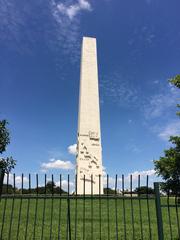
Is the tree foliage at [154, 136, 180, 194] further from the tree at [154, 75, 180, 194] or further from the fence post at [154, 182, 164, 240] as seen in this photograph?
the fence post at [154, 182, 164, 240]

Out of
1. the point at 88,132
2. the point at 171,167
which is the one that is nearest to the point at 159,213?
the point at 171,167

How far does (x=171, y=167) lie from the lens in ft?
25.8

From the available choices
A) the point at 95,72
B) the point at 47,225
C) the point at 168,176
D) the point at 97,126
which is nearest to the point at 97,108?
the point at 97,126

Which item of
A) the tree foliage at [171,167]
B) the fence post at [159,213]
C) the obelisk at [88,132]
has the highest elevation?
the obelisk at [88,132]

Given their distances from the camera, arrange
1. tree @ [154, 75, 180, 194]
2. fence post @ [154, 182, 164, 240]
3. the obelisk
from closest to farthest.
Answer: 1. fence post @ [154, 182, 164, 240]
2. tree @ [154, 75, 180, 194]
3. the obelisk

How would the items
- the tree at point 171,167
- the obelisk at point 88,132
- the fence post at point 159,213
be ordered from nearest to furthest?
1. the fence post at point 159,213
2. the tree at point 171,167
3. the obelisk at point 88,132

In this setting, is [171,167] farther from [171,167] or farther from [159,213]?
[159,213]

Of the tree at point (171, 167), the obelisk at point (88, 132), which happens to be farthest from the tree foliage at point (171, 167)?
the obelisk at point (88, 132)

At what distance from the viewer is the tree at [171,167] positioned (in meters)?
7.63

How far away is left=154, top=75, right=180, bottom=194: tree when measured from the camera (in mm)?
7629

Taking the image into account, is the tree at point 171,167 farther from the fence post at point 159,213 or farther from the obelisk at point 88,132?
the obelisk at point 88,132

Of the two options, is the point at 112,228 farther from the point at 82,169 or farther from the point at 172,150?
the point at 82,169

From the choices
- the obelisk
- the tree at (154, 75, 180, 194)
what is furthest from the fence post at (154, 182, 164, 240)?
the obelisk

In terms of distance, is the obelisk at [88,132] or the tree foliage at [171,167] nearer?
the tree foliage at [171,167]
